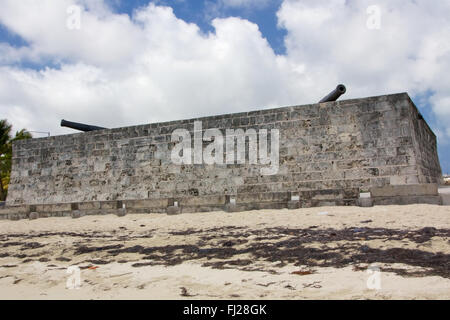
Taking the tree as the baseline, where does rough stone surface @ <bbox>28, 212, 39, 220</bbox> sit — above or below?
below

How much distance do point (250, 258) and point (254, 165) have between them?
5.37 metres

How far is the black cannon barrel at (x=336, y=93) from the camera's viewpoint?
897 cm

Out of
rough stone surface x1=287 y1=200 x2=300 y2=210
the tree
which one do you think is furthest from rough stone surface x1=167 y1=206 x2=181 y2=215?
the tree

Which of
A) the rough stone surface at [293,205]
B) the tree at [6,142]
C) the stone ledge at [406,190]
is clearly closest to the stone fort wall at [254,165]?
the rough stone surface at [293,205]

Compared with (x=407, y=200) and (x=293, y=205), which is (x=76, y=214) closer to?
(x=293, y=205)

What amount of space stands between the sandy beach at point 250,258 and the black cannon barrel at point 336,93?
296cm

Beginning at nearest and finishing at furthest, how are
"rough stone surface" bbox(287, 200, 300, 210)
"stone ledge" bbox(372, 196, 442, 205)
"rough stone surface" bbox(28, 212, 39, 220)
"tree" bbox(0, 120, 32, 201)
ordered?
"stone ledge" bbox(372, 196, 442, 205) → "rough stone surface" bbox(287, 200, 300, 210) → "rough stone surface" bbox(28, 212, 39, 220) → "tree" bbox(0, 120, 32, 201)

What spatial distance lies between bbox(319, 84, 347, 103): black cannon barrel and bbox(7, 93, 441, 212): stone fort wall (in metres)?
0.21

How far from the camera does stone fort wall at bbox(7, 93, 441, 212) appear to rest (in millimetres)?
8359

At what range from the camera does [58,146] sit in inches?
472

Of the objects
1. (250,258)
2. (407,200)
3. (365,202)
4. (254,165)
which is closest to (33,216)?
(254,165)

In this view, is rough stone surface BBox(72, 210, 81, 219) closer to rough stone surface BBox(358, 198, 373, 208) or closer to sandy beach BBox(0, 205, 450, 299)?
sandy beach BBox(0, 205, 450, 299)
